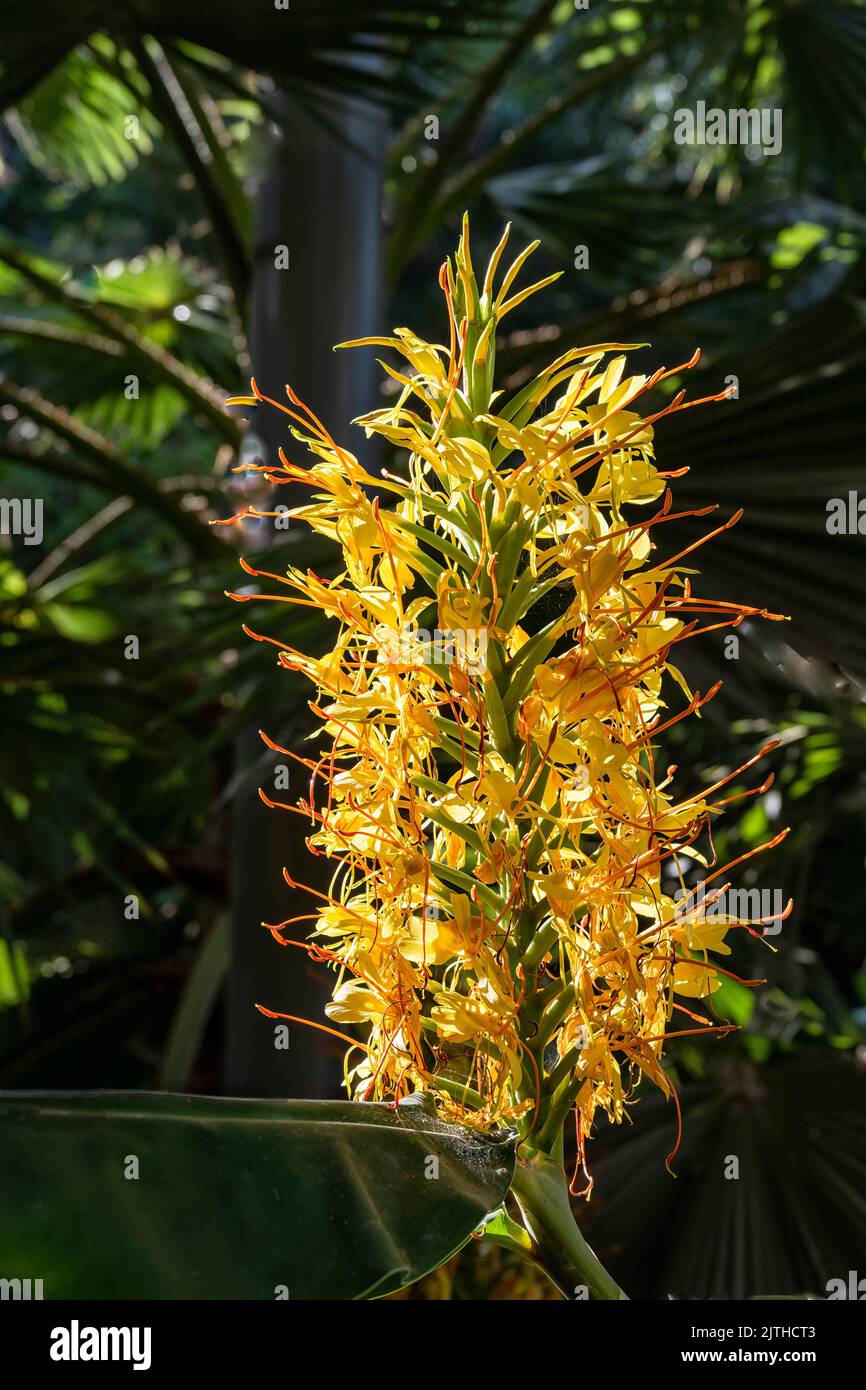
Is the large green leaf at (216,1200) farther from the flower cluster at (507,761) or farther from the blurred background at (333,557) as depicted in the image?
the blurred background at (333,557)

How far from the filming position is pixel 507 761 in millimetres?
387

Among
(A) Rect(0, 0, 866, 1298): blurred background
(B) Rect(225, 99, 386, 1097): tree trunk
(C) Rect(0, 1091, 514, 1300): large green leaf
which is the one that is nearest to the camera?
(C) Rect(0, 1091, 514, 1300): large green leaf

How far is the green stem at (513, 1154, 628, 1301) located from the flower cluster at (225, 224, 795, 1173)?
1cm

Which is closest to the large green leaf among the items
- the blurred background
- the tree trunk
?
the blurred background

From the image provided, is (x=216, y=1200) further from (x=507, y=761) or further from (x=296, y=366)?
(x=296, y=366)

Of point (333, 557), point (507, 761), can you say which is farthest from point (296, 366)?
point (507, 761)

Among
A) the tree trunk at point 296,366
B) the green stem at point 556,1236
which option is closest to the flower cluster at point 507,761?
the green stem at point 556,1236

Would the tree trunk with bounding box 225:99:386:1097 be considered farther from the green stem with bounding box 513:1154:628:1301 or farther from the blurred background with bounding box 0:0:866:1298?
the green stem with bounding box 513:1154:628:1301

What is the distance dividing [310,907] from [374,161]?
93cm

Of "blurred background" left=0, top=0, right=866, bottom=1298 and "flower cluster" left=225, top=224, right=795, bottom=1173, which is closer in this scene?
"flower cluster" left=225, top=224, right=795, bottom=1173

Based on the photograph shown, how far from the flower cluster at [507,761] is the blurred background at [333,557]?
0.39 m

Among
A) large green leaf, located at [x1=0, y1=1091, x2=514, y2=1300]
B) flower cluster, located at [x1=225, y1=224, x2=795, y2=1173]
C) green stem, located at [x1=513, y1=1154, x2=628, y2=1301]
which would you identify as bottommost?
green stem, located at [x1=513, y1=1154, x2=628, y2=1301]

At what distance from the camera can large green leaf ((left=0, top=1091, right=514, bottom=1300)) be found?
31 centimetres

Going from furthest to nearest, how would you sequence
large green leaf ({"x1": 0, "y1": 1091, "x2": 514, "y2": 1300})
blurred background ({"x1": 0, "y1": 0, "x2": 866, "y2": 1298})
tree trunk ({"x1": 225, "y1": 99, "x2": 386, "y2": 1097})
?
tree trunk ({"x1": 225, "y1": 99, "x2": 386, "y2": 1097}), blurred background ({"x1": 0, "y1": 0, "x2": 866, "y2": 1298}), large green leaf ({"x1": 0, "y1": 1091, "x2": 514, "y2": 1300})
